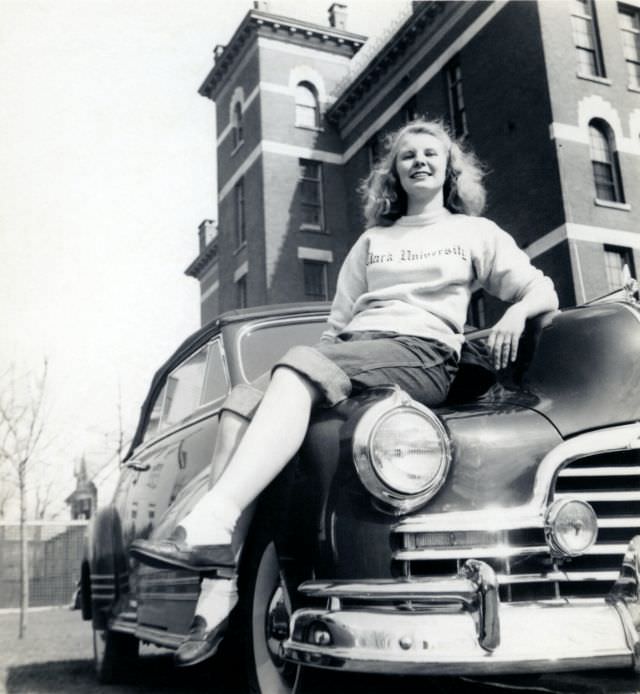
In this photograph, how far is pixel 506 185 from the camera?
14.0 m

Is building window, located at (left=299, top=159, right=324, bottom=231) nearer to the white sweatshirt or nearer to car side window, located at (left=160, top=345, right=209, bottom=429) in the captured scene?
car side window, located at (left=160, top=345, right=209, bottom=429)

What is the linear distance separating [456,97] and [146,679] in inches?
557

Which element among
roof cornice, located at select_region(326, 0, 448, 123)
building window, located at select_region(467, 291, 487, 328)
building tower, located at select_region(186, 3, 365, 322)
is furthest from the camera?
building tower, located at select_region(186, 3, 365, 322)

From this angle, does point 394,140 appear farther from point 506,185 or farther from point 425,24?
point 425,24

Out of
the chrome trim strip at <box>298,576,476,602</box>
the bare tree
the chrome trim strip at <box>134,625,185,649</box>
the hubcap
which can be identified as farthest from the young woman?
the bare tree

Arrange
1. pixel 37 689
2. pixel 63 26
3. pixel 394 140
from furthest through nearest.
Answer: pixel 37 689, pixel 63 26, pixel 394 140

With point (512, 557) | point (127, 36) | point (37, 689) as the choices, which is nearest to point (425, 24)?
point (127, 36)

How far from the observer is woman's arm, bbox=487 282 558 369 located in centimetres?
218

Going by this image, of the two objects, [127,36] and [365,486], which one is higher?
[127,36]

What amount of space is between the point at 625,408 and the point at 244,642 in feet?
3.68

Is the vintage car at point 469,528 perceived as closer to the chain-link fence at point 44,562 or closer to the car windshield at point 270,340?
the car windshield at point 270,340

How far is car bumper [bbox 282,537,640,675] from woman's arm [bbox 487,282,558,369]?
658mm

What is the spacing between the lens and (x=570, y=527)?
1.72 metres

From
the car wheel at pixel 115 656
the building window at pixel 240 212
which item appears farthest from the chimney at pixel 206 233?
the car wheel at pixel 115 656
